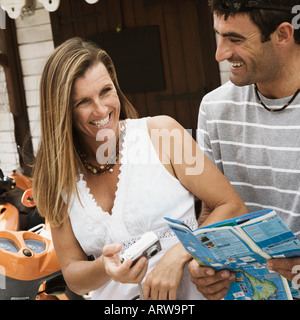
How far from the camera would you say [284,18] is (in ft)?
4.32

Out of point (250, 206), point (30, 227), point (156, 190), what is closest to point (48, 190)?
point (156, 190)

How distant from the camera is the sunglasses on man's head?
4.22ft

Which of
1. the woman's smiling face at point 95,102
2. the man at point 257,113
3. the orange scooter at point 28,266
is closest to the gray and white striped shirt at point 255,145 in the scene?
the man at point 257,113

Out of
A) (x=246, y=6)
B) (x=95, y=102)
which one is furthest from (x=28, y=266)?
(x=246, y=6)

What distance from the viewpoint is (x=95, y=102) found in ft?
4.29

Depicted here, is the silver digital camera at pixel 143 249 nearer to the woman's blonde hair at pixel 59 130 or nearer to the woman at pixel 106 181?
the woman at pixel 106 181

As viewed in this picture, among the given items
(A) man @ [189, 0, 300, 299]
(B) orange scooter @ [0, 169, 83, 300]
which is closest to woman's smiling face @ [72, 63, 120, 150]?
(A) man @ [189, 0, 300, 299]

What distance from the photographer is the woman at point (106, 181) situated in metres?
1.29

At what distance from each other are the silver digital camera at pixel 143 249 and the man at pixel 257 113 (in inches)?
4.4

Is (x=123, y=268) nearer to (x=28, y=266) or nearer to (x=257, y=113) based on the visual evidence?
(x=257, y=113)

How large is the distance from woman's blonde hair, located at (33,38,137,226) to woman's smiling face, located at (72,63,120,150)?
0.02 metres

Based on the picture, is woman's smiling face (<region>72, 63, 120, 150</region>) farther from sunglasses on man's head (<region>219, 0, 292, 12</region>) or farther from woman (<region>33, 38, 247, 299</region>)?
sunglasses on man's head (<region>219, 0, 292, 12</region>)

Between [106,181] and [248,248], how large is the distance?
441mm

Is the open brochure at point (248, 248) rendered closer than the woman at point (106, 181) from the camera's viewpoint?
Yes
